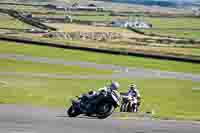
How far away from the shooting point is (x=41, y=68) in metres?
55.5

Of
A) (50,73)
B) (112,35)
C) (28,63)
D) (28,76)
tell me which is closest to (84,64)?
(28,63)

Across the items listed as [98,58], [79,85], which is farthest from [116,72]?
[79,85]

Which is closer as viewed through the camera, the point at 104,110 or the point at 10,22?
the point at 104,110

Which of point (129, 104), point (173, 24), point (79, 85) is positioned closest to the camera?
point (129, 104)

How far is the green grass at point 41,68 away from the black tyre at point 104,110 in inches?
1174

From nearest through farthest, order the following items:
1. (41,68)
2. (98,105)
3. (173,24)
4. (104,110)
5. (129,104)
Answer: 1. (104,110)
2. (98,105)
3. (129,104)
4. (41,68)
5. (173,24)

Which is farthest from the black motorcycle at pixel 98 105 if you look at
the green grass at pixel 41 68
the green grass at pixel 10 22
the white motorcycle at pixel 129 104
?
the green grass at pixel 10 22

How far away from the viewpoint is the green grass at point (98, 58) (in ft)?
205

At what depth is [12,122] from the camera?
19391 millimetres

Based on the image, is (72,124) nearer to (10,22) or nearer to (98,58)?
(98,58)

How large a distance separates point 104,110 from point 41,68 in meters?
32.8

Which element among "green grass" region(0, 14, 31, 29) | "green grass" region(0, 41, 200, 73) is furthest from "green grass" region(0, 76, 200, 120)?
"green grass" region(0, 14, 31, 29)

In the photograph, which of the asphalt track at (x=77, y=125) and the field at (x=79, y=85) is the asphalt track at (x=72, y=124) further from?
the field at (x=79, y=85)

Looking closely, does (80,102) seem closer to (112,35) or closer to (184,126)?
(184,126)
